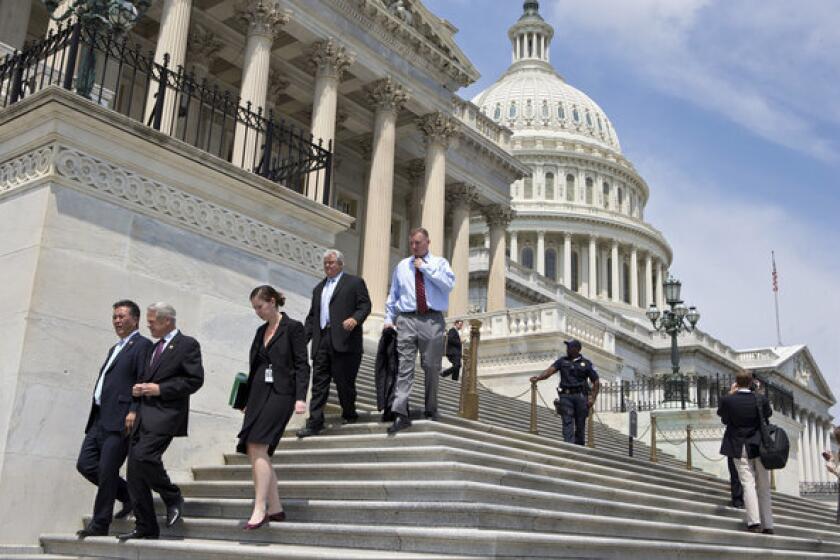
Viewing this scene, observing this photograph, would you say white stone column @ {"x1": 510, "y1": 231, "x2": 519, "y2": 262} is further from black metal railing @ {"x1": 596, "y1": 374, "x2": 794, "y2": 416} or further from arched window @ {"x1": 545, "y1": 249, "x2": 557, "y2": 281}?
black metal railing @ {"x1": 596, "y1": 374, "x2": 794, "y2": 416}

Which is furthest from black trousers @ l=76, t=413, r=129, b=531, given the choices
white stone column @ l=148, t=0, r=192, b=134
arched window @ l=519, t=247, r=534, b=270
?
arched window @ l=519, t=247, r=534, b=270

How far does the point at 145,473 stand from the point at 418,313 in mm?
3180

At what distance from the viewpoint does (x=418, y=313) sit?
29.1 feet

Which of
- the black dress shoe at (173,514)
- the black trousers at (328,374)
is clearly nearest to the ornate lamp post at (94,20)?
the black trousers at (328,374)

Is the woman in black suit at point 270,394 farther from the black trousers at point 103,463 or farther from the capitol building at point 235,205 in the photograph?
the capitol building at point 235,205

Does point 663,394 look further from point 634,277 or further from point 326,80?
point 634,277

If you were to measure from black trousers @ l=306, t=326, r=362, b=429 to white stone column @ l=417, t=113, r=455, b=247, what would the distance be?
22904mm

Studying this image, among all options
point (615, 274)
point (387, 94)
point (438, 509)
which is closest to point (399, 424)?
point (438, 509)

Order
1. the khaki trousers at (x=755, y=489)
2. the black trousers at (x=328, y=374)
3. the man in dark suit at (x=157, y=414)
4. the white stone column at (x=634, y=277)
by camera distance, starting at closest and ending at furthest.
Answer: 1. the man in dark suit at (x=157, y=414)
2. the black trousers at (x=328, y=374)
3. the khaki trousers at (x=755, y=489)
4. the white stone column at (x=634, y=277)

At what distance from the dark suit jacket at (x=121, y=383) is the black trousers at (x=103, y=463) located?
8 cm

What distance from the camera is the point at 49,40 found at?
9508 mm

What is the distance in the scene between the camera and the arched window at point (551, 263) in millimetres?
93000

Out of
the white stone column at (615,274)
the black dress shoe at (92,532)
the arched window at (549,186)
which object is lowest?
the black dress shoe at (92,532)

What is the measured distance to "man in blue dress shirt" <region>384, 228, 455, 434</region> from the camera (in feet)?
28.5
